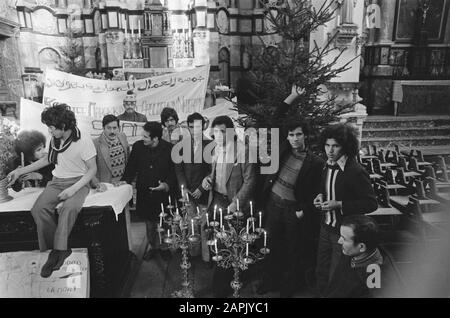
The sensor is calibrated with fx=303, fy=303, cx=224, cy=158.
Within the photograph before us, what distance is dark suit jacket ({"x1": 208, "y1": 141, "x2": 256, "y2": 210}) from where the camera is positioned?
2951 millimetres

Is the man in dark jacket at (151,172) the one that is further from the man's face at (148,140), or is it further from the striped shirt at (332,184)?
the striped shirt at (332,184)

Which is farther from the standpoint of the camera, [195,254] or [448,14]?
[448,14]

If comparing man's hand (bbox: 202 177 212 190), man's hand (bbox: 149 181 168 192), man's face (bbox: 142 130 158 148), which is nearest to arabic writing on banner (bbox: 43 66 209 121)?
man's face (bbox: 142 130 158 148)

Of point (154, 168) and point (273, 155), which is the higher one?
point (273, 155)

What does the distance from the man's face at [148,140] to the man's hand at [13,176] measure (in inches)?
47.7

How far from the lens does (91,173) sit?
2.78 m

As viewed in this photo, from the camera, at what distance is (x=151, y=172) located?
134 inches

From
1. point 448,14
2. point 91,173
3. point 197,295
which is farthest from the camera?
point 448,14

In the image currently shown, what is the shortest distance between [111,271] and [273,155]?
1879 millimetres

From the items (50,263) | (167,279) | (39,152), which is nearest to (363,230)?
(167,279)

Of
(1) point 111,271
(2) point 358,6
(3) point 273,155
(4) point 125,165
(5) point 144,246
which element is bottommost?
(5) point 144,246

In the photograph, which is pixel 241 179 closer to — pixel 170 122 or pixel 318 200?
pixel 318 200

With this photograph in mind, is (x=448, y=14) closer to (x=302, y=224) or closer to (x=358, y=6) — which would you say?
(x=358, y=6)
